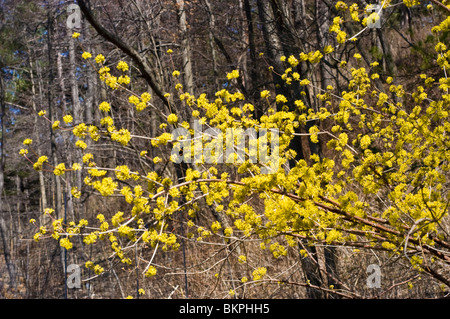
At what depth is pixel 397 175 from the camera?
10.4ft

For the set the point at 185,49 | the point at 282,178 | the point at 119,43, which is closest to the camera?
the point at 282,178

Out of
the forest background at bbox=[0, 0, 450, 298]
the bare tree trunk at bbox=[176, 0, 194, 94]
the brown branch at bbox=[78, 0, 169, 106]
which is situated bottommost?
the forest background at bbox=[0, 0, 450, 298]

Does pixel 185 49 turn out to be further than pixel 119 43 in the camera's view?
Yes

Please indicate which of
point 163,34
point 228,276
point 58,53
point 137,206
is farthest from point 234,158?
point 58,53

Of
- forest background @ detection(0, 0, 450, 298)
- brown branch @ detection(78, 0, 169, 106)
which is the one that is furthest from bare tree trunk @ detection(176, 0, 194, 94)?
brown branch @ detection(78, 0, 169, 106)

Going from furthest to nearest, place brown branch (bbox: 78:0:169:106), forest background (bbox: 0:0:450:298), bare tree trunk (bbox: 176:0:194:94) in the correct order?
bare tree trunk (bbox: 176:0:194:94) → brown branch (bbox: 78:0:169:106) → forest background (bbox: 0:0:450:298)

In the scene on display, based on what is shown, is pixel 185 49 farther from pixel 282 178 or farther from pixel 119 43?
pixel 282 178

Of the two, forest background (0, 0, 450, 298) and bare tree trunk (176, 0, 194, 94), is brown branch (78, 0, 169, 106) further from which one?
bare tree trunk (176, 0, 194, 94)

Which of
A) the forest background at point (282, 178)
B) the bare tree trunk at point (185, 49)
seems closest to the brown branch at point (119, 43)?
the forest background at point (282, 178)

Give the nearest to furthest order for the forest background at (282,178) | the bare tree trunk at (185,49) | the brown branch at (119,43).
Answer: the forest background at (282,178)
the brown branch at (119,43)
the bare tree trunk at (185,49)

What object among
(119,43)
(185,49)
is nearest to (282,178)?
(119,43)

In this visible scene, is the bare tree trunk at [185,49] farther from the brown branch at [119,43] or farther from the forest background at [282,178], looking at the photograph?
the brown branch at [119,43]

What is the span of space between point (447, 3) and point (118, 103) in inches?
288
